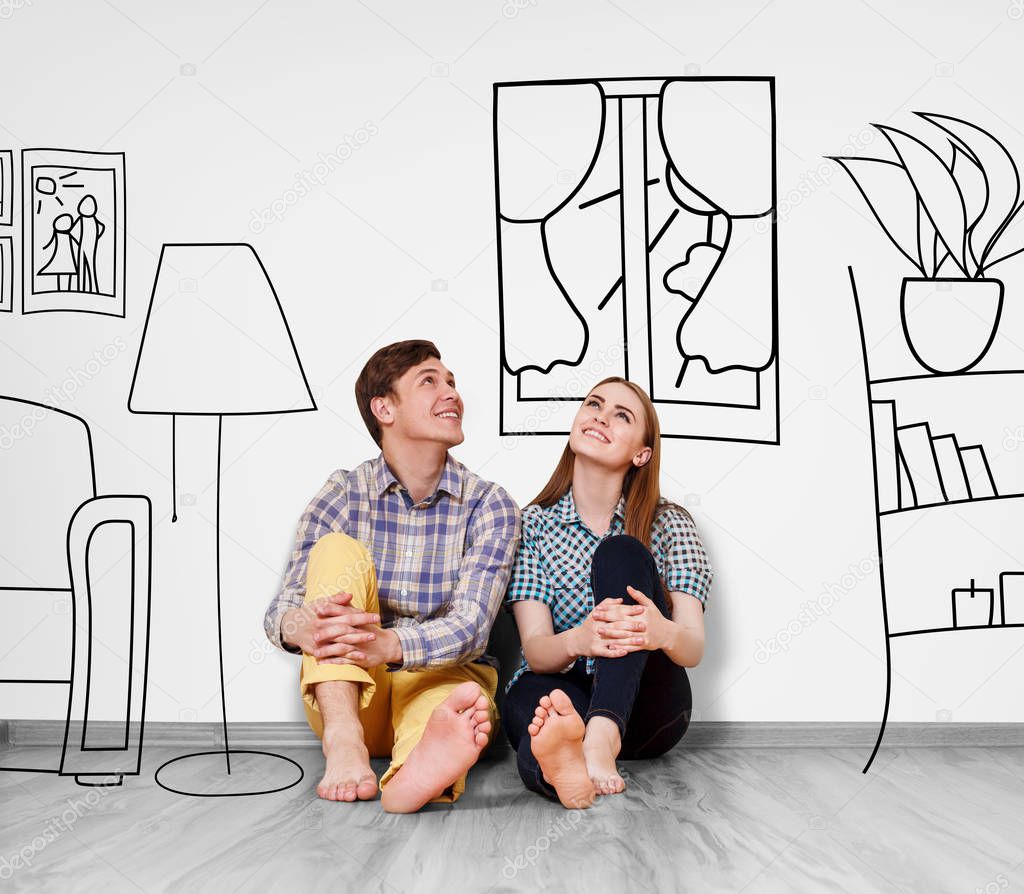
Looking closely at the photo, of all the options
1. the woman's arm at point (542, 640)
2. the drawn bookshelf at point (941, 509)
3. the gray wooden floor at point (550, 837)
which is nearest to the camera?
the gray wooden floor at point (550, 837)

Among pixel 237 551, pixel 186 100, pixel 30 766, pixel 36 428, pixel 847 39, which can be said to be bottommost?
pixel 30 766

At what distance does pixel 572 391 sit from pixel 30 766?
1.45 meters

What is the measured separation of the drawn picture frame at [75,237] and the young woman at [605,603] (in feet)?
3.77

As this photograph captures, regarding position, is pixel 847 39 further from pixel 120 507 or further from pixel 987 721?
pixel 120 507

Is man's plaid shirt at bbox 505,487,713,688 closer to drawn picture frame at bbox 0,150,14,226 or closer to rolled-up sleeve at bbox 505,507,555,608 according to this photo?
rolled-up sleeve at bbox 505,507,555,608

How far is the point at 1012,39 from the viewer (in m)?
2.27

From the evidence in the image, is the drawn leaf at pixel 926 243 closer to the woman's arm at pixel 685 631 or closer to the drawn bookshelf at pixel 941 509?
the drawn bookshelf at pixel 941 509

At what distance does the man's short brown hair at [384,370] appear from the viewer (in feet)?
7.01

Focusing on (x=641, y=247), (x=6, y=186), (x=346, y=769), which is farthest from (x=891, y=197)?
(x=6, y=186)

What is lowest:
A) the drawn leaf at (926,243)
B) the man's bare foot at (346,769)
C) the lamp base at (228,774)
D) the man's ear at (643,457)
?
the lamp base at (228,774)

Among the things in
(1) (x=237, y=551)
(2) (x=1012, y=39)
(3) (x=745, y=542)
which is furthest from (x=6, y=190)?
(2) (x=1012, y=39)

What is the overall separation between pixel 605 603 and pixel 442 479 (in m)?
0.49

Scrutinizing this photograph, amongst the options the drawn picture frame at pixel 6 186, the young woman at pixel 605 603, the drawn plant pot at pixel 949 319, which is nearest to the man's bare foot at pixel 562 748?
the young woman at pixel 605 603

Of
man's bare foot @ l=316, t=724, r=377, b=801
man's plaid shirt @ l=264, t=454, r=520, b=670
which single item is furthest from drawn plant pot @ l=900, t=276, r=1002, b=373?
man's bare foot @ l=316, t=724, r=377, b=801
